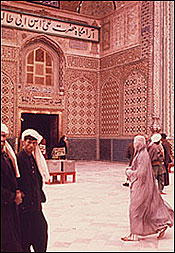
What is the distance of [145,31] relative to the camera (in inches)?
410

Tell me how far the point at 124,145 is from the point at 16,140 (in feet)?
11.6

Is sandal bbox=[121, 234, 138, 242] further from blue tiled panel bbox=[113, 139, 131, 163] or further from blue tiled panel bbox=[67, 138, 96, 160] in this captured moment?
blue tiled panel bbox=[67, 138, 96, 160]

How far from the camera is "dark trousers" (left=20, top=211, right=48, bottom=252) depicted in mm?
2377

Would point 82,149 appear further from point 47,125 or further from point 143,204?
point 143,204

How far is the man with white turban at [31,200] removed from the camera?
2.36 metres

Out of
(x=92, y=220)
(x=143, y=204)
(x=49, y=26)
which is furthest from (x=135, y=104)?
(x=143, y=204)

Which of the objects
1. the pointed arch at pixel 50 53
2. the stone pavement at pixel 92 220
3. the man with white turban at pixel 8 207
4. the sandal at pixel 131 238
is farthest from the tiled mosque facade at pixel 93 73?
the man with white turban at pixel 8 207

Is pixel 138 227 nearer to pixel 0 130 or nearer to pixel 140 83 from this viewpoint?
pixel 0 130

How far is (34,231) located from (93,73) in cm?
1035

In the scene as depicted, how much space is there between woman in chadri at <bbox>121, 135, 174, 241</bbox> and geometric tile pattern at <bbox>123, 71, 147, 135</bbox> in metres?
7.30

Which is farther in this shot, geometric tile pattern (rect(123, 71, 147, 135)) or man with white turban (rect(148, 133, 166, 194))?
geometric tile pattern (rect(123, 71, 147, 135))

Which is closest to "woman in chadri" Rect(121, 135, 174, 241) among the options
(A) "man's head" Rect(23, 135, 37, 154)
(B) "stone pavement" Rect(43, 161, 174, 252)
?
(B) "stone pavement" Rect(43, 161, 174, 252)

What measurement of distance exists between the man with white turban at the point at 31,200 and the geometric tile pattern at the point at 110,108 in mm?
9161

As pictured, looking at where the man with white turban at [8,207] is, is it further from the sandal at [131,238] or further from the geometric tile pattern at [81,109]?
the geometric tile pattern at [81,109]
